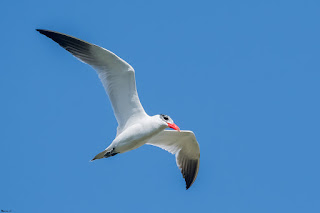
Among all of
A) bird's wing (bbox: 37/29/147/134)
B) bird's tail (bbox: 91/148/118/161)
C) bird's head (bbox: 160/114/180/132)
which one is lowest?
bird's tail (bbox: 91/148/118/161)

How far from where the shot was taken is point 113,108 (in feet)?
46.7

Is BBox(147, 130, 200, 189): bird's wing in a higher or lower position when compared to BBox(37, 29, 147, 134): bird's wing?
lower

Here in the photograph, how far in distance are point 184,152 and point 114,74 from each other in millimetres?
3584

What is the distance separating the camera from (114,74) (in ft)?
45.4

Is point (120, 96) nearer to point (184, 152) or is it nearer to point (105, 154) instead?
point (105, 154)

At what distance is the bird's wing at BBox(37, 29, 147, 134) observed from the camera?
1360 cm

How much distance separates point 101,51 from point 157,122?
7.50 ft

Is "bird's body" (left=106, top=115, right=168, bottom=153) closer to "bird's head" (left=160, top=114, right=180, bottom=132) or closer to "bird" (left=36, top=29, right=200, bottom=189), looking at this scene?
"bird" (left=36, top=29, right=200, bottom=189)

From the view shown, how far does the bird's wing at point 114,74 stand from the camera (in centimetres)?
1360

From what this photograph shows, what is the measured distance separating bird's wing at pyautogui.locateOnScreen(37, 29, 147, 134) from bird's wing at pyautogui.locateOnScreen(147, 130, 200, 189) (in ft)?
6.20

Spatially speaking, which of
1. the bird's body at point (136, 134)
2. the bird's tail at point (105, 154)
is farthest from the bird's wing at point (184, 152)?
the bird's tail at point (105, 154)

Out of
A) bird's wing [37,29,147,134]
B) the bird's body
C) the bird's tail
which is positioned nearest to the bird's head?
the bird's body

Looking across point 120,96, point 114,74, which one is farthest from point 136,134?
point 114,74

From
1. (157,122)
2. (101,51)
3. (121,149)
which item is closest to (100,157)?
(121,149)
